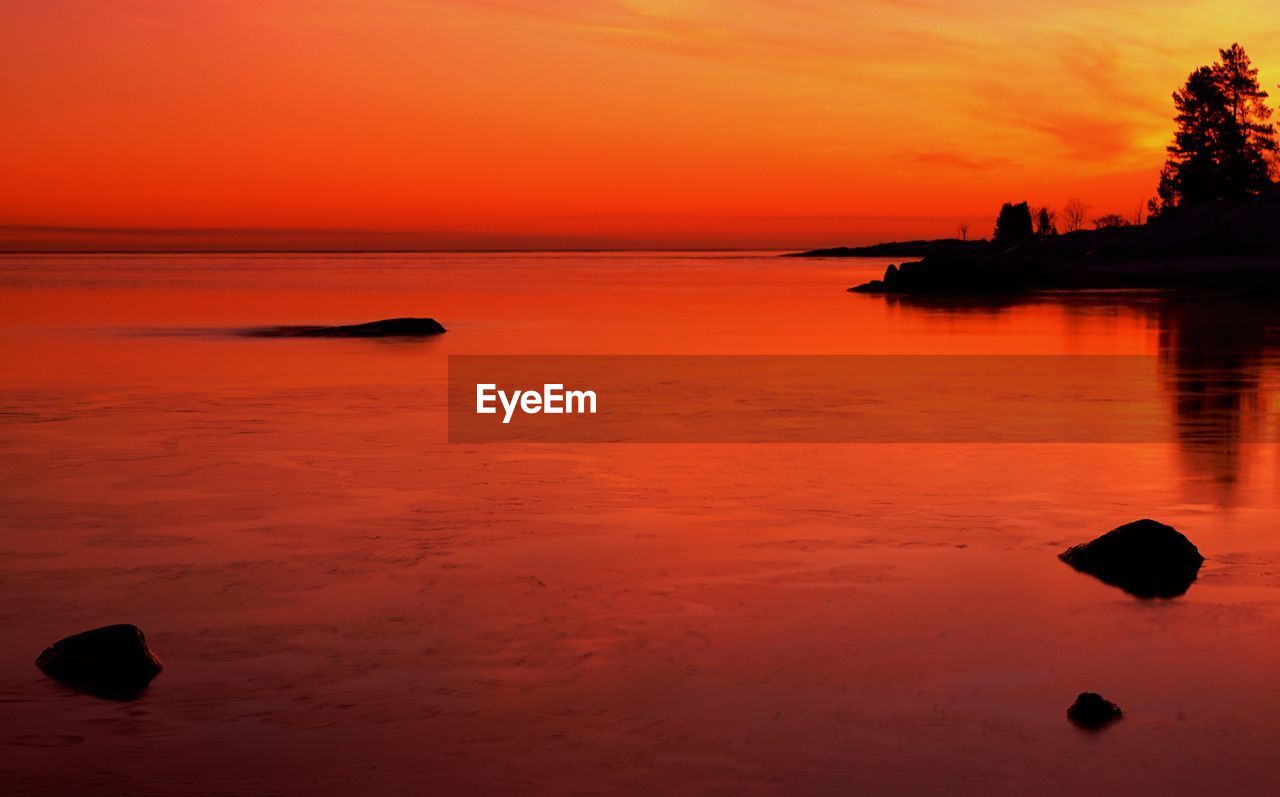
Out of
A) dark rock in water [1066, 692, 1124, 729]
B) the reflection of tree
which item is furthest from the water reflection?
dark rock in water [1066, 692, 1124, 729]

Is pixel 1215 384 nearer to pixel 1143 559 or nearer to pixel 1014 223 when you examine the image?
pixel 1143 559

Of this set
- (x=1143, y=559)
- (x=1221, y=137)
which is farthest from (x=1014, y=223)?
(x=1143, y=559)

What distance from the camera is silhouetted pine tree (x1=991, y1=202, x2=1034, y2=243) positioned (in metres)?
154

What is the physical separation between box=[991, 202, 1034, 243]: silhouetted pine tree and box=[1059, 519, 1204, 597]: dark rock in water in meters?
146

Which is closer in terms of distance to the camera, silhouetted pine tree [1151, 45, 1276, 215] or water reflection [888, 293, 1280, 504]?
water reflection [888, 293, 1280, 504]

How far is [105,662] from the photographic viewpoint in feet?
29.5

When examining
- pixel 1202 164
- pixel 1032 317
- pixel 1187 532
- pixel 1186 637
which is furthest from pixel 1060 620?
pixel 1202 164

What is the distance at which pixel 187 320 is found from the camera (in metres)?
53.8

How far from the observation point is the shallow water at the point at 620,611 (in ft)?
25.4

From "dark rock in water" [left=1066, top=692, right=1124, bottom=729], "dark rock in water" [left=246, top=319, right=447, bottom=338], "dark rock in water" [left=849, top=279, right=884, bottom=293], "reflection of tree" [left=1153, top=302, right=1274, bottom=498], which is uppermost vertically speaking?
"dark rock in water" [left=849, top=279, right=884, bottom=293]

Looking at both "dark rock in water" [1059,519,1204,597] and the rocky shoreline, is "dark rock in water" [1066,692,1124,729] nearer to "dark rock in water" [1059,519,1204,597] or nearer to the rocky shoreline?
"dark rock in water" [1059,519,1204,597]

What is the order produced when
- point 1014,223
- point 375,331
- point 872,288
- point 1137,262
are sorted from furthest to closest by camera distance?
1. point 1014,223
2. point 1137,262
3. point 872,288
4. point 375,331

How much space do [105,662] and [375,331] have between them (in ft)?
111

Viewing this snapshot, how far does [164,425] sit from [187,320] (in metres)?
33.9
